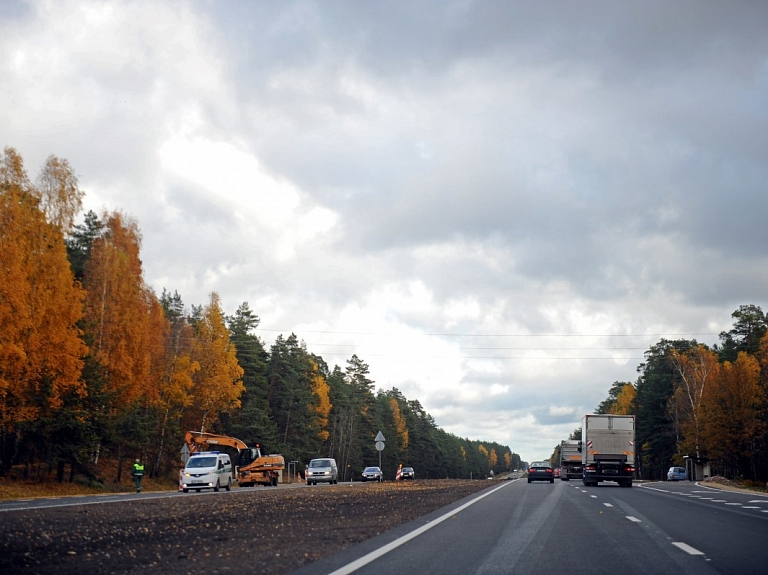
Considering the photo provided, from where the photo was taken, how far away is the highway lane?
9930 mm

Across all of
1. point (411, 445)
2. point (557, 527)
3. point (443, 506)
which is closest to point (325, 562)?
point (557, 527)

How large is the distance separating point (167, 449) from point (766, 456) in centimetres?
5438

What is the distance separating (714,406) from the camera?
77562mm

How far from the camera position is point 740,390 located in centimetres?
7688

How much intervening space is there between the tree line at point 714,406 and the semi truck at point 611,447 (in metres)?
30.7

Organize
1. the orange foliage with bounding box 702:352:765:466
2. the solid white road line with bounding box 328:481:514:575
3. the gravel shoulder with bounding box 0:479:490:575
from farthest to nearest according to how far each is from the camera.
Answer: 1. the orange foliage with bounding box 702:352:765:466
2. the gravel shoulder with bounding box 0:479:490:575
3. the solid white road line with bounding box 328:481:514:575

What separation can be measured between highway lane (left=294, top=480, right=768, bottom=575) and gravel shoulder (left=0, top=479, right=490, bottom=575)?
883 mm

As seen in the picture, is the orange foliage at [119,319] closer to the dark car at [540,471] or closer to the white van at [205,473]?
the white van at [205,473]

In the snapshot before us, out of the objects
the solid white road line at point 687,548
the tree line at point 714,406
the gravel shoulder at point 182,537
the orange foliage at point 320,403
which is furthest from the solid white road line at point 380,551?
the orange foliage at point 320,403

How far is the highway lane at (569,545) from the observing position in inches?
391

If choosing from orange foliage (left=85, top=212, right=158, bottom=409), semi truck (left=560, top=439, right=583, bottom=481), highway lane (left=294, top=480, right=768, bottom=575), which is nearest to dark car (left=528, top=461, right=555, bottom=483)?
semi truck (left=560, top=439, right=583, bottom=481)

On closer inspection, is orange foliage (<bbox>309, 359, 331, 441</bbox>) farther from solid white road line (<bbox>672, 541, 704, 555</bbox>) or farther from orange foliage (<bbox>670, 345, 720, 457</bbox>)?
solid white road line (<bbox>672, 541, 704, 555</bbox>)

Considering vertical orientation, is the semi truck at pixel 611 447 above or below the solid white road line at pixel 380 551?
above

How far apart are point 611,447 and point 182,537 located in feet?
108
